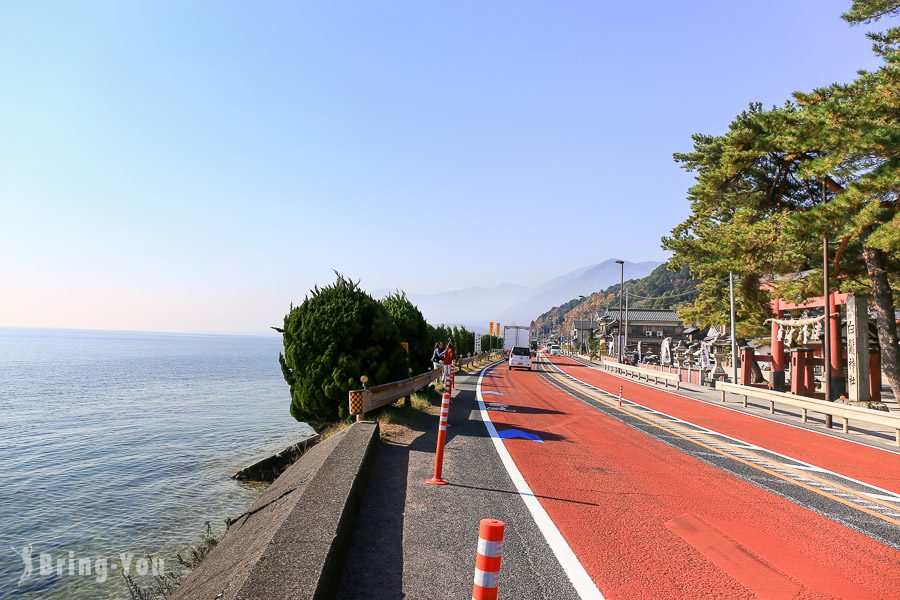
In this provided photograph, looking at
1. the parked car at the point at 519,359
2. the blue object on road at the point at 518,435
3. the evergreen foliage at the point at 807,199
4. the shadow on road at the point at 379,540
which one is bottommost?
the blue object on road at the point at 518,435

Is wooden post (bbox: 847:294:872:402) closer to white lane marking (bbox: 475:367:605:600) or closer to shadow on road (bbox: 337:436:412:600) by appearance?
white lane marking (bbox: 475:367:605:600)

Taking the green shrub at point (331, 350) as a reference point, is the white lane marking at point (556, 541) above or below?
below

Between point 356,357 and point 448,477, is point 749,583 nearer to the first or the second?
point 448,477

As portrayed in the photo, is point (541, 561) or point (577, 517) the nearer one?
point (541, 561)

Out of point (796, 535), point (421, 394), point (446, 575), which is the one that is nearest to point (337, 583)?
point (446, 575)

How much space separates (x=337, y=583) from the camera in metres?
4.56

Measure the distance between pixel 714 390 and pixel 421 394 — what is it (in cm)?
2047

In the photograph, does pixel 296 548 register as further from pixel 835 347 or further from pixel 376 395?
pixel 835 347

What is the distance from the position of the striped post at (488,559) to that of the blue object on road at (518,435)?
29.0 ft

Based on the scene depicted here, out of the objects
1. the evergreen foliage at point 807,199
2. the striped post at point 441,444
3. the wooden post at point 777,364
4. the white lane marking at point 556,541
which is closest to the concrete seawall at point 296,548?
the striped post at point 441,444

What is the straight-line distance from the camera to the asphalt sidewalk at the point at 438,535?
A: 4570 millimetres

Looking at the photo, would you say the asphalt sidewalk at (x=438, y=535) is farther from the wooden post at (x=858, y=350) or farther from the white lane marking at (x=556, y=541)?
the wooden post at (x=858, y=350)

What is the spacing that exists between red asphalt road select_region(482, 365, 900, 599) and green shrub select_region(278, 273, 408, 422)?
4.32 metres

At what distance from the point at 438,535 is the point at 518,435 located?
23.0ft
